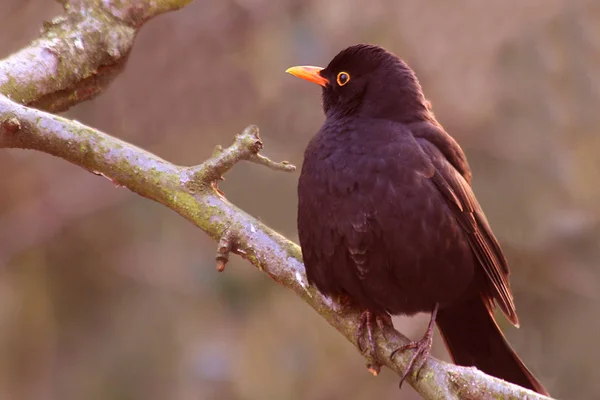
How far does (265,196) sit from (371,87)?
10.4 feet

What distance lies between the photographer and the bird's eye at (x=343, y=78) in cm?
436

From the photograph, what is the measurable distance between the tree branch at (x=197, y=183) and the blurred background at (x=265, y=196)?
115 inches

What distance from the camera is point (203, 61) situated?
26.0 feet

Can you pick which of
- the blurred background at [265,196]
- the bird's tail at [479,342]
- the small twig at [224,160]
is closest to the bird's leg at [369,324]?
the bird's tail at [479,342]

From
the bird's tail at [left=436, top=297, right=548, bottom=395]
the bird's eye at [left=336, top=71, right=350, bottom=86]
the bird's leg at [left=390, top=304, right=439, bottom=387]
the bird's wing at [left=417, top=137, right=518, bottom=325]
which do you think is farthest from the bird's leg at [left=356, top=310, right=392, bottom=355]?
the bird's eye at [left=336, top=71, right=350, bottom=86]

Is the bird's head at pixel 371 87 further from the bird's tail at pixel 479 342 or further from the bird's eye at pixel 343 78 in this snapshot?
the bird's tail at pixel 479 342

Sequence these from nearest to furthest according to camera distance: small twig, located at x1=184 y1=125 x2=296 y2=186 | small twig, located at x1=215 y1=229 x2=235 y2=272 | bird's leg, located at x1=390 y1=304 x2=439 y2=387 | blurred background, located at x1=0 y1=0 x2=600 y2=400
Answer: bird's leg, located at x1=390 y1=304 x2=439 y2=387 < small twig, located at x1=215 y1=229 x2=235 y2=272 < small twig, located at x1=184 y1=125 x2=296 y2=186 < blurred background, located at x1=0 y1=0 x2=600 y2=400

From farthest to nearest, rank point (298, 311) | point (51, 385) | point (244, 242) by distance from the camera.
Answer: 1. point (51, 385)
2. point (298, 311)
3. point (244, 242)

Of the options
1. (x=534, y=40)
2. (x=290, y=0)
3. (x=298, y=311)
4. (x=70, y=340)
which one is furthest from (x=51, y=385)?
(x=534, y=40)

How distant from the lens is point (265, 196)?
7.31 m

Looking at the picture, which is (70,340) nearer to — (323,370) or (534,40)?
(323,370)

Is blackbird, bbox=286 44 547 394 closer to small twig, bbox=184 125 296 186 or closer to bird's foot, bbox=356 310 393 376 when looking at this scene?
bird's foot, bbox=356 310 393 376

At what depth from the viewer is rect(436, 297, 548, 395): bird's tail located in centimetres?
409

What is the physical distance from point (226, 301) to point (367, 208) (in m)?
4.57
